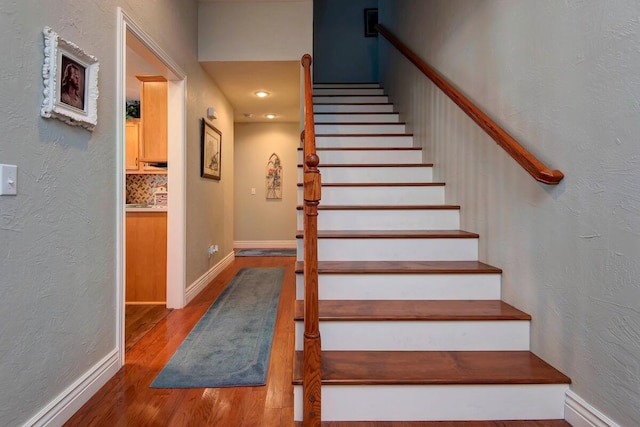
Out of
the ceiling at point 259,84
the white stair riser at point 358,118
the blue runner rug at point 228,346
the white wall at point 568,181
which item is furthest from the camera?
the white stair riser at point 358,118

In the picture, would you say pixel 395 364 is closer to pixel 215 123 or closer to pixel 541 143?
pixel 541 143

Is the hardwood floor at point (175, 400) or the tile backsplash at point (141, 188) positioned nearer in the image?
the hardwood floor at point (175, 400)

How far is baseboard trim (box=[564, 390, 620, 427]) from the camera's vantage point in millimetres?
1226

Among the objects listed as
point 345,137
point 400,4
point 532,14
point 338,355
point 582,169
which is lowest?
point 338,355

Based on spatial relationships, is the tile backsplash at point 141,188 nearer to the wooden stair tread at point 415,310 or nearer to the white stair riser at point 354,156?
the white stair riser at point 354,156

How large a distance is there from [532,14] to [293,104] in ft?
11.8

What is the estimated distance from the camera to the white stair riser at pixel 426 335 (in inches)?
63.6

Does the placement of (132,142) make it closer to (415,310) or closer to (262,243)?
(262,243)

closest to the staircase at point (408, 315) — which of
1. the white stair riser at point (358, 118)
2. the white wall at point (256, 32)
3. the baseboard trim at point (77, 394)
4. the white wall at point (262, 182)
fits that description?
the white stair riser at point (358, 118)

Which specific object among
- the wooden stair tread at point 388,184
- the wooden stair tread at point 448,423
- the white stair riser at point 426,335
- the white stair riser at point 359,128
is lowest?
the wooden stair tread at point 448,423

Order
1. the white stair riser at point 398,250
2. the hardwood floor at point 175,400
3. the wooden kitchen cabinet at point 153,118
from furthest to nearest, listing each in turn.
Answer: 1. the wooden kitchen cabinet at point 153,118
2. the white stair riser at point 398,250
3. the hardwood floor at point 175,400

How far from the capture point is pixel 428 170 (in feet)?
9.09

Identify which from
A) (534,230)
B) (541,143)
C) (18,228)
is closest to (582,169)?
(541,143)

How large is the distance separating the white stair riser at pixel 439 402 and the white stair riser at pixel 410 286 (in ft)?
1.73
